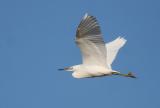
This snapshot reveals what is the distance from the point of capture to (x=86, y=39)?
48.0 feet

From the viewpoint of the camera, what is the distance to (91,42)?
14.7 metres

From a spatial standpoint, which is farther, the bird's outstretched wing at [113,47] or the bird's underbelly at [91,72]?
the bird's outstretched wing at [113,47]

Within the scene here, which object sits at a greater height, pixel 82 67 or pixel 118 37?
pixel 118 37

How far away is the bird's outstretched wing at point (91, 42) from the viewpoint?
13.7m

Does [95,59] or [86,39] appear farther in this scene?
[95,59]

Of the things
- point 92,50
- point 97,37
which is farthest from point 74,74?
point 97,37

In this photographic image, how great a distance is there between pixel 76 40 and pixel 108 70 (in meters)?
1.56

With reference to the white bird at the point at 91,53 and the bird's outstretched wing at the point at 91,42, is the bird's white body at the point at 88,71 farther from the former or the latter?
the bird's outstretched wing at the point at 91,42

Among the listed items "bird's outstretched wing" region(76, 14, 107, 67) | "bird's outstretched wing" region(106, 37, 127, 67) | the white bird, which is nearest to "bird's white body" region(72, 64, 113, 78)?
the white bird

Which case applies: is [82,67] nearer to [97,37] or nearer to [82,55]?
[82,55]

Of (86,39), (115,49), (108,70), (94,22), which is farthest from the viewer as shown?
(115,49)

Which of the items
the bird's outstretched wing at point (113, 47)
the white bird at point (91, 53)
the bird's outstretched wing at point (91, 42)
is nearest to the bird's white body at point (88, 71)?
the white bird at point (91, 53)

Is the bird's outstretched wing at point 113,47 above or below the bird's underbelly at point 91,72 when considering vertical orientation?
above

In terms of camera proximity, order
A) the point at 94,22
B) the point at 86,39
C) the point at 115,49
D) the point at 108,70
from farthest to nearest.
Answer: the point at 115,49 < the point at 108,70 < the point at 86,39 < the point at 94,22
